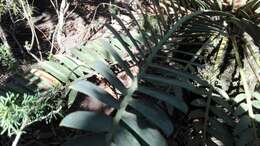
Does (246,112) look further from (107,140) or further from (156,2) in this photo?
(107,140)

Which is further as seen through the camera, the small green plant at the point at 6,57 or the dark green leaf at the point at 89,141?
the small green plant at the point at 6,57

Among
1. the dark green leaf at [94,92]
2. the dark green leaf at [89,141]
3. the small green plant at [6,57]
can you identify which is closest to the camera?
the dark green leaf at [89,141]

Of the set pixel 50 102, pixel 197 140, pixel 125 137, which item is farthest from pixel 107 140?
pixel 197 140

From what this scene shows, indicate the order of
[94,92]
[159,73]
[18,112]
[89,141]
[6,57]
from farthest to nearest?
[6,57] < [159,73] < [18,112] < [94,92] < [89,141]

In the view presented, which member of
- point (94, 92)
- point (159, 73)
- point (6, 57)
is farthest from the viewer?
point (6, 57)

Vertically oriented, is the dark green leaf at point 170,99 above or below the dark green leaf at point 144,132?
above

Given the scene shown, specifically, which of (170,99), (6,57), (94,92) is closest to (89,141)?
(94,92)

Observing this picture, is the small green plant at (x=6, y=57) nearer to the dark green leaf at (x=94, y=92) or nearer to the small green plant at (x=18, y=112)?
the small green plant at (x=18, y=112)

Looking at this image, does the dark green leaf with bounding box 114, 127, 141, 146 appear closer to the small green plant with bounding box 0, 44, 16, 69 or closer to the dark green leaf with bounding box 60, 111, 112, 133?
the dark green leaf with bounding box 60, 111, 112, 133

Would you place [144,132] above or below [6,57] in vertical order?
above

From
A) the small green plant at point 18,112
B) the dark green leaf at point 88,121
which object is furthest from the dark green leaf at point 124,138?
the small green plant at point 18,112

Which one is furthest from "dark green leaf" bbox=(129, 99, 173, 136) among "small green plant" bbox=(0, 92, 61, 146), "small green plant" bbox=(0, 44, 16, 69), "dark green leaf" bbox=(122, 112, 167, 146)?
"small green plant" bbox=(0, 44, 16, 69)

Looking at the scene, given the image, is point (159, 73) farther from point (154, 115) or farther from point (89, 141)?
point (89, 141)

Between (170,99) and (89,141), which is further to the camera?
(170,99)
